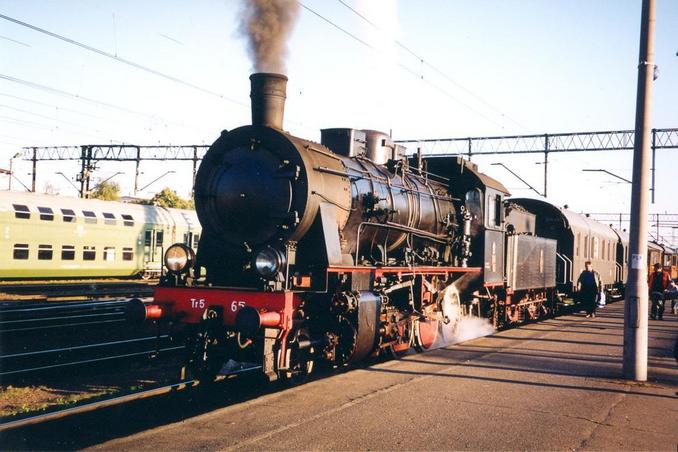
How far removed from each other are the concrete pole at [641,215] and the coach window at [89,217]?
69.7ft

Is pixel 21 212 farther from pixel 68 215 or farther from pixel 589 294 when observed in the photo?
pixel 589 294

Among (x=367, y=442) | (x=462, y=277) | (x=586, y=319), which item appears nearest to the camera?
(x=367, y=442)

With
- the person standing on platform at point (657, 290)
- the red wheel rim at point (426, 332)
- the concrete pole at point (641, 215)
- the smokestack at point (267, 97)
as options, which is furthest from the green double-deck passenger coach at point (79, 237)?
the person standing on platform at point (657, 290)

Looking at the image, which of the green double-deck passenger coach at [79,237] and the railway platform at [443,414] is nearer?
the railway platform at [443,414]

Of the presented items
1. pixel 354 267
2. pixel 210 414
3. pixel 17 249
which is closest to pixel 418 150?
pixel 354 267

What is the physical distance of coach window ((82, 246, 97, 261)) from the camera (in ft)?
78.4

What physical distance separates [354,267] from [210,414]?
9.31 ft

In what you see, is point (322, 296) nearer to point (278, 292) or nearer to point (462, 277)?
point (278, 292)

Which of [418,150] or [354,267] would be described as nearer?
[354,267]

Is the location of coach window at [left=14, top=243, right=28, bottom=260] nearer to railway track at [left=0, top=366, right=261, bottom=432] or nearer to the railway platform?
railway track at [left=0, top=366, right=261, bottom=432]

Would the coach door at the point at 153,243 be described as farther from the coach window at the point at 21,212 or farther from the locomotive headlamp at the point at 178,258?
the locomotive headlamp at the point at 178,258

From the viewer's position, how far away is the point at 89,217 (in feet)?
79.4

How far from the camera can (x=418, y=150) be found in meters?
11.5

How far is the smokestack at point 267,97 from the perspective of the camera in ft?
26.4
